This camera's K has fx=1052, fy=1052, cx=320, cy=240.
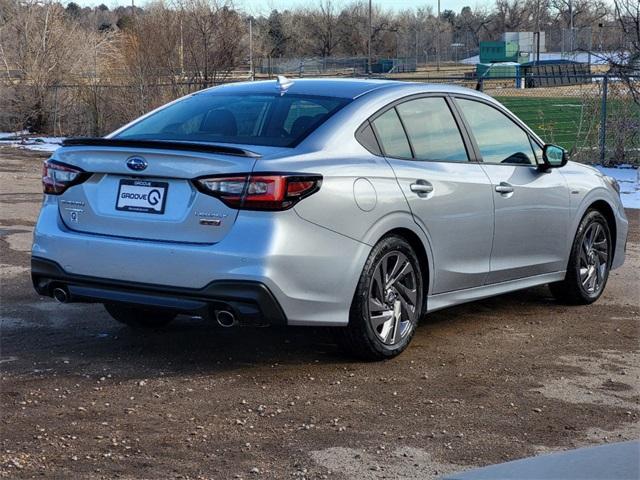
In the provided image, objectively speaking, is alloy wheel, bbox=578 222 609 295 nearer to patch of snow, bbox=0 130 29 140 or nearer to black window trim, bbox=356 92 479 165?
black window trim, bbox=356 92 479 165

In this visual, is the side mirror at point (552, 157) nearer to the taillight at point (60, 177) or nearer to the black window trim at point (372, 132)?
the black window trim at point (372, 132)

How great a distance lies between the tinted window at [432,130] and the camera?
262 inches

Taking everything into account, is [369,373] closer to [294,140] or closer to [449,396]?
[449,396]

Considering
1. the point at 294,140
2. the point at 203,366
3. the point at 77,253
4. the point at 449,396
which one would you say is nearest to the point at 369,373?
the point at 449,396

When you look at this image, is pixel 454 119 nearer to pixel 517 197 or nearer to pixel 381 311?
pixel 517 197

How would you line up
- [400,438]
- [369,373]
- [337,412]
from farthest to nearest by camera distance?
1. [369,373]
2. [337,412]
3. [400,438]

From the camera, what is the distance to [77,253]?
19.4 ft

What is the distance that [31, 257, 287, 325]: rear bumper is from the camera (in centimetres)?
547

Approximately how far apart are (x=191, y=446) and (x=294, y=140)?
202cm

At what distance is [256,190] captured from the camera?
216 inches

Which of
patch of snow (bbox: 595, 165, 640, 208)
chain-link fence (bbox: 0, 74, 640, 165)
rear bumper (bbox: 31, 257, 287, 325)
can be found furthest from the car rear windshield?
chain-link fence (bbox: 0, 74, 640, 165)

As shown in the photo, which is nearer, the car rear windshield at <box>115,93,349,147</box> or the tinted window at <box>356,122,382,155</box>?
the car rear windshield at <box>115,93,349,147</box>

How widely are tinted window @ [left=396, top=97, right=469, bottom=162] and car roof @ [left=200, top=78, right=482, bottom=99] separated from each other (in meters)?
0.13

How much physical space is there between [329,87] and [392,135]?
1.72 feet
